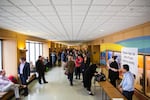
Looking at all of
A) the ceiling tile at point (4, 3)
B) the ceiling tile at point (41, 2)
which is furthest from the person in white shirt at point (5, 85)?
the ceiling tile at point (41, 2)

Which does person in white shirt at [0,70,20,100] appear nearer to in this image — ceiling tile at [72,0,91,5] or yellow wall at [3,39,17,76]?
yellow wall at [3,39,17,76]

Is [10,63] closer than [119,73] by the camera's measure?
No

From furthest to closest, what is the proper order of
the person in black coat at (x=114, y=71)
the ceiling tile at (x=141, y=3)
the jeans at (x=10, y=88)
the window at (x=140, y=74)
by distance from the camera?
1. the person in black coat at (x=114, y=71)
2. the jeans at (x=10, y=88)
3. the window at (x=140, y=74)
4. the ceiling tile at (x=141, y=3)

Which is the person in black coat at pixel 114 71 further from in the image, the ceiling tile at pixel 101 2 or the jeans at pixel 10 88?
the ceiling tile at pixel 101 2

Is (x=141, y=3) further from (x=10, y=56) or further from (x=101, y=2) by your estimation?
(x=10, y=56)

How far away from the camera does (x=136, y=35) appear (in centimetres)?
609

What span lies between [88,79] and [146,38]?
2.93 m

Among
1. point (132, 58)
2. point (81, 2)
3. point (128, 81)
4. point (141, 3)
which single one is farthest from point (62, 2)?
point (132, 58)

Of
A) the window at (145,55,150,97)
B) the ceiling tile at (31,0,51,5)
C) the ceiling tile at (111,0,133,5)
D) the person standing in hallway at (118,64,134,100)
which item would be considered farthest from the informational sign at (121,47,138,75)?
the ceiling tile at (31,0,51,5)

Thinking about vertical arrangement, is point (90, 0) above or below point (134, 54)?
above

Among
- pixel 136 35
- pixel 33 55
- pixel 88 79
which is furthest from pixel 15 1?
pixel 33 55

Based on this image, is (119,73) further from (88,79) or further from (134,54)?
Answer: (134,54)

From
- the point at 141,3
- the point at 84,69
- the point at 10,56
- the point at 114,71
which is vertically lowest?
the point at 84,69

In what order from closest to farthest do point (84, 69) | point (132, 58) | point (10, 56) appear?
point (132, 58) < point (10, 56) < point (84, 69)
